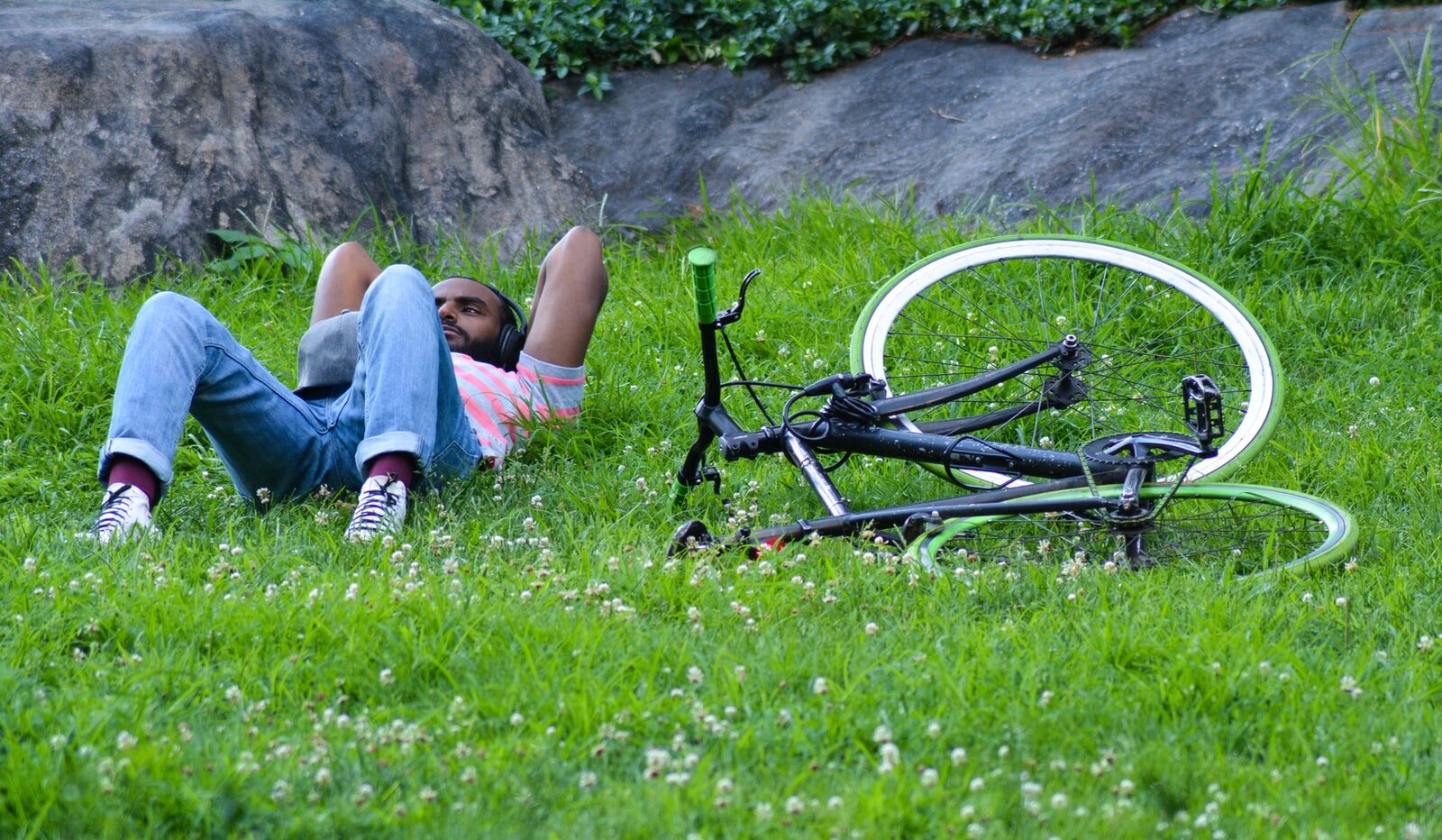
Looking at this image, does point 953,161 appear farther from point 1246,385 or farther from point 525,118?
point 1246,385

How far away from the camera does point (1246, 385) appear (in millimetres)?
4457

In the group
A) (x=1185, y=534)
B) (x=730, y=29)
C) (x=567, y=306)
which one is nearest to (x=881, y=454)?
(x=1185, y=534)

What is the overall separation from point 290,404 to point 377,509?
0.53 meters

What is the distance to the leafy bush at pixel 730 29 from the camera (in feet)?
25.9

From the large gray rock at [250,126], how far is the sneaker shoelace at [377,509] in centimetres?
301

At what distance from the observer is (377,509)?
3578mm

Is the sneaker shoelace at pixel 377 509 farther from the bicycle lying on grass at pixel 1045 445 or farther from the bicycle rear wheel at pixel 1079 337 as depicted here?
the bicycle rear wheel at pixel 1079 337

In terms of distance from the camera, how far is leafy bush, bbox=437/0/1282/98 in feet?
25.9

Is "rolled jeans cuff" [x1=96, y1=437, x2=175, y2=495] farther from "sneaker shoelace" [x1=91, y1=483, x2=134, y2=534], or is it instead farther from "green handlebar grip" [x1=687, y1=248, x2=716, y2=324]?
"green handlebar grip" [x1=687, y1=248, x2=716, y2=324]

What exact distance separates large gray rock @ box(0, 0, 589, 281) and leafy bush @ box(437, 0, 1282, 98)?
1.95 ft

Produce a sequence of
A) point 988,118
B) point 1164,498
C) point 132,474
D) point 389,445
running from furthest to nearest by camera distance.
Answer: point 988,118
point 389,445
point 132,474
point 1164,498

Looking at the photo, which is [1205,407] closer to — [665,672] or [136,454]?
[665,672]

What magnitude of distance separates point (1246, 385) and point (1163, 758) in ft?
7.63


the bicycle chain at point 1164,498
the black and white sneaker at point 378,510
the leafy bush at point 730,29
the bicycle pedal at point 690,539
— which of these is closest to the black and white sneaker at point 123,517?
the black and white sneaker at point 378,510
